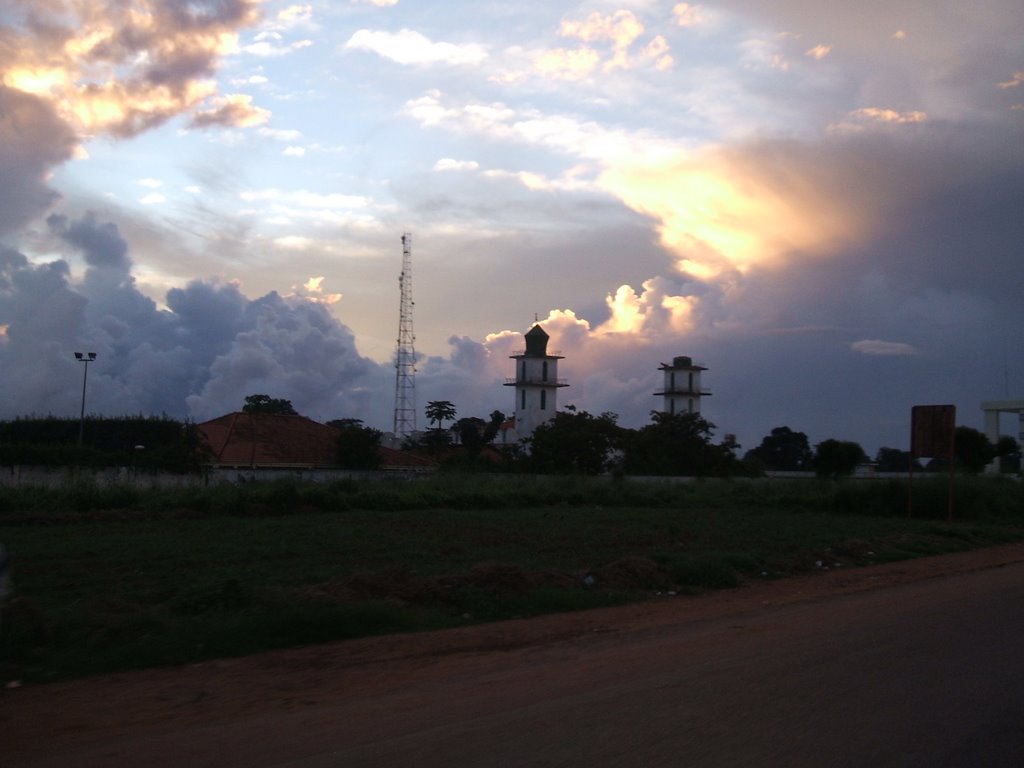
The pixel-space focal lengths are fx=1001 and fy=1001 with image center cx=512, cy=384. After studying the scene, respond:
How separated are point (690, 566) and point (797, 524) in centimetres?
1661

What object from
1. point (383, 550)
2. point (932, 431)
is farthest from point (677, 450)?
point (383, 550)

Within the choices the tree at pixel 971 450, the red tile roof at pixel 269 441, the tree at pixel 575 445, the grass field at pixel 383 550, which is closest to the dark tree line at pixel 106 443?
the red tile roof at pixel 269 441

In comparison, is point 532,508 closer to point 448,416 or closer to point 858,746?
point 858,746

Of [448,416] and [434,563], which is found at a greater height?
[448,416]

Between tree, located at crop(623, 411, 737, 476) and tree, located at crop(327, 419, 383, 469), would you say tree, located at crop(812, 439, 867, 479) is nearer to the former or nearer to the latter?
tree, located at crop(623, 411, 737, 476)

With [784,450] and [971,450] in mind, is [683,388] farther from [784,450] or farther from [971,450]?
[971,450]

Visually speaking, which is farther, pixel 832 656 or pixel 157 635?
pixel 157 635

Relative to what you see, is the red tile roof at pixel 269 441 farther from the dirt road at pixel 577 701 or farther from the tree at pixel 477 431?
the dirt road at pixel 577 701

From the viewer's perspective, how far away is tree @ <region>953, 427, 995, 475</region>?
187 ft

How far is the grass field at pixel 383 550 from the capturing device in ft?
39.2

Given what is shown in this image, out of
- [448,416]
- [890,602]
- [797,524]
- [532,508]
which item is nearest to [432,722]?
[890,602]

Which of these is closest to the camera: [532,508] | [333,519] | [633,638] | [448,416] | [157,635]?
[157,635]

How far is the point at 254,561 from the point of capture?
19.7 metres

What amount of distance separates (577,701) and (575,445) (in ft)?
207
